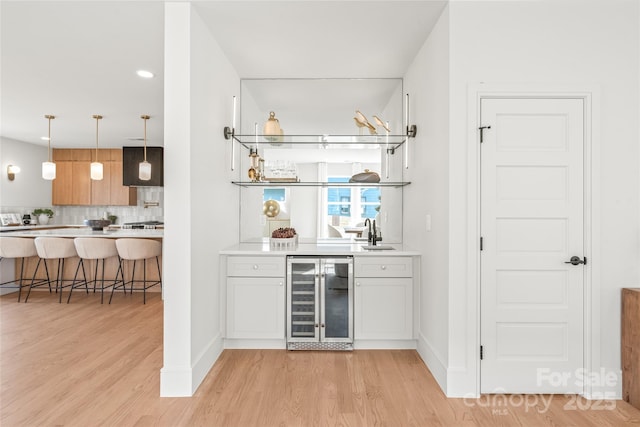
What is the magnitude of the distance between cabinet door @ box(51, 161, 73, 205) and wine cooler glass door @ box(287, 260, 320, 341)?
729 cm

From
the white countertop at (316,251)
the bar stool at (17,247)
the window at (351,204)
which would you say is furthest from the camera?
the window at (351,204)

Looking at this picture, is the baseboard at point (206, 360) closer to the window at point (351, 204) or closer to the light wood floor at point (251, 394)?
the light wood floor at point (251, 394)

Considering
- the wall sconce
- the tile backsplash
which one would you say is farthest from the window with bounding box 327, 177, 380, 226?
the wall sconce

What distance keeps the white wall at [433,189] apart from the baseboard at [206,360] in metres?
1.73

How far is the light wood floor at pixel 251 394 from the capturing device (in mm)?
2092

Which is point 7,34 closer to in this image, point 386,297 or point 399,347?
point 386,297

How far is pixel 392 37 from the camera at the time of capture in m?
2.86

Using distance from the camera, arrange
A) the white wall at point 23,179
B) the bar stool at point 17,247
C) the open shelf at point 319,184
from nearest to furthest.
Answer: the open shelf at point 319,184 < the bar stool at point 17,247 < the white wall at point 23,179

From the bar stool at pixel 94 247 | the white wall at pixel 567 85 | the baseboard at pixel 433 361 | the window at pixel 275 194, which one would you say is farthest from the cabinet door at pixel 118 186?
the white wall at pixel 567 85

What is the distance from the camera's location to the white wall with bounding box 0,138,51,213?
675cm

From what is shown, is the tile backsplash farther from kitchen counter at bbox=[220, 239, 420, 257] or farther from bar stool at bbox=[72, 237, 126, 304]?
kitchen counter at bbox=[220, 239, 420, 257]

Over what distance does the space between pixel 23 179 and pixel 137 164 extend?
2.32m

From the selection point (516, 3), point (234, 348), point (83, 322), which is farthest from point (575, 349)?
point (83, 322)

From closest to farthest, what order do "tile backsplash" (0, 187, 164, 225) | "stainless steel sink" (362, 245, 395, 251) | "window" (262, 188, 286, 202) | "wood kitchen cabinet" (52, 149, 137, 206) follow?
"stainless steel sink" (362, 245, 395, 251)
"window" (262, 188, 286, 202)
"wood kitchen cabinet" (52, 149, 137, 206)
"tile backsplash" (0, 187, 164, 225)
